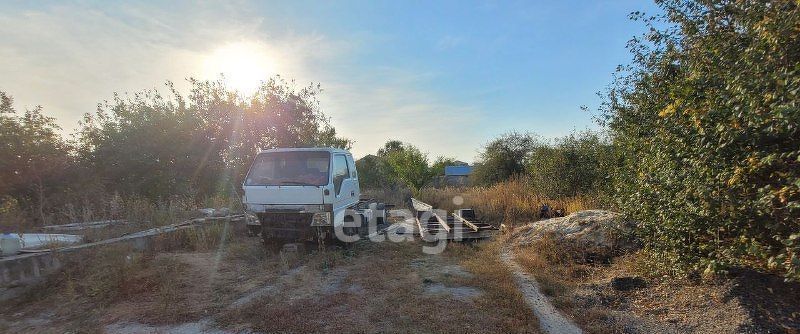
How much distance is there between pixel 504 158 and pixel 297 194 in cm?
1792

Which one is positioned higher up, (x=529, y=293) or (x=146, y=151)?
(x=146, y=151)

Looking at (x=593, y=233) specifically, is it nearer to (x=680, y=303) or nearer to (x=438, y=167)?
(x=680, y=303)

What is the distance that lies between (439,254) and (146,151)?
1247 cm

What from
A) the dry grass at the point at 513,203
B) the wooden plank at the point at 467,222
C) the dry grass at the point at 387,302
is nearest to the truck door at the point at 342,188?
the dry grass at the point at 387,302

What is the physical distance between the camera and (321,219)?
6.60 metres

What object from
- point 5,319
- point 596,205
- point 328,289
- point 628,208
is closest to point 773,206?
point 628,208

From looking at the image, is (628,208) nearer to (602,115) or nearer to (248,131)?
(602,115)

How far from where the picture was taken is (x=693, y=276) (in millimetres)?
4207

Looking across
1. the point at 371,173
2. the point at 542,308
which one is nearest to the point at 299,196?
the point at 542,308

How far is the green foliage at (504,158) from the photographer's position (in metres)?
22.1

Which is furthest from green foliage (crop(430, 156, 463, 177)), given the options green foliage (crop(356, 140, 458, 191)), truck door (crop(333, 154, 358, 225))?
truck door (crop(333, 154, 358, 225))

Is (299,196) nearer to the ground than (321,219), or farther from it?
farther from it

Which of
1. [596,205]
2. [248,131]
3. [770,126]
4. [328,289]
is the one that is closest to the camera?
[770,126]

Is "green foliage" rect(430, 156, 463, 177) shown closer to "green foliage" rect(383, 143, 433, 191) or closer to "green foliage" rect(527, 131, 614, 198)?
"green foliage" rect(383, 143, 433, 191)
